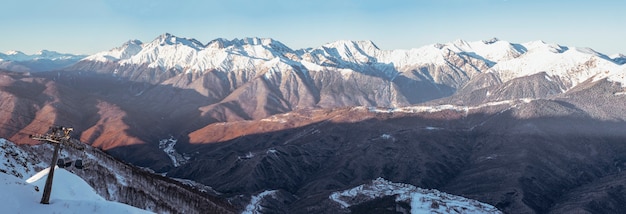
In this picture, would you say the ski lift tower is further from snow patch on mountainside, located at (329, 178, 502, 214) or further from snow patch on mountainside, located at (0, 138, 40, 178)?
snow patch on mountainside, located at (329, 178, 502, 214)

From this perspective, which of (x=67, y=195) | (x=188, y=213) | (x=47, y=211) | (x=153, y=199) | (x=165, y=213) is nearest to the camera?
(x=47, y=211)

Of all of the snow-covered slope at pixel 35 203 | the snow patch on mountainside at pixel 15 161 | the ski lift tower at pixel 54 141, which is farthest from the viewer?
the snow patch on mountainside at pixel 15 161

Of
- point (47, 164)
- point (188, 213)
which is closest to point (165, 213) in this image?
point (188, 213)

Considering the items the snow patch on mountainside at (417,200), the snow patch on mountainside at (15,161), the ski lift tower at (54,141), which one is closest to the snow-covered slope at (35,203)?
the ski lift tower at (54,141)

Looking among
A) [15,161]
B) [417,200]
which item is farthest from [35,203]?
[417,200]

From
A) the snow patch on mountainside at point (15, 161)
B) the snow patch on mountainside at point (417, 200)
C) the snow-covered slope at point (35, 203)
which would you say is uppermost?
the snow-covered slope at point (35, 203)

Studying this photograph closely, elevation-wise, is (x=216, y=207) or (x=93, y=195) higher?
(x=93, y=195)

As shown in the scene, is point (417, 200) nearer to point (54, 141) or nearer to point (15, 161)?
point (15, 161)

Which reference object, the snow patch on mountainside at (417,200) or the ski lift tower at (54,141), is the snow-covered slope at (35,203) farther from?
the snow patch on mountainside at (417,200)

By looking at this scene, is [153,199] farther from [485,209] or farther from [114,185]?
[485,209]
